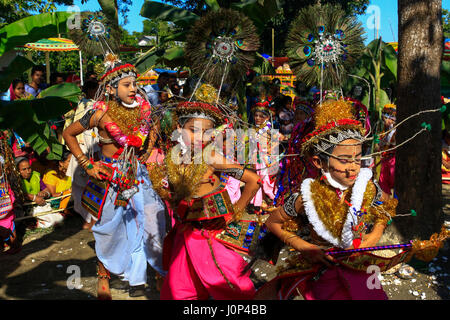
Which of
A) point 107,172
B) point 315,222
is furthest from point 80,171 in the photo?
point 315,222

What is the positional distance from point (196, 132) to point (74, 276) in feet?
8.63

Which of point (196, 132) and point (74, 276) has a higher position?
point (196, 132)

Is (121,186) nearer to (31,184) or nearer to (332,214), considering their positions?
(332,214)

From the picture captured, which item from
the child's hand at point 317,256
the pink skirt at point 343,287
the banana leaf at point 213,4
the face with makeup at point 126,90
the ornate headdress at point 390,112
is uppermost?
the banana leaf at point 213,4

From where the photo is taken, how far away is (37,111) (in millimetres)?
5148

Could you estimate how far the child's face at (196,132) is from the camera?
11.7 ft

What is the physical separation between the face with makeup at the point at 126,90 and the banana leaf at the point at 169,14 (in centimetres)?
398

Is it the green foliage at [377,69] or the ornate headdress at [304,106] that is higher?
the green foliage at [377,69]

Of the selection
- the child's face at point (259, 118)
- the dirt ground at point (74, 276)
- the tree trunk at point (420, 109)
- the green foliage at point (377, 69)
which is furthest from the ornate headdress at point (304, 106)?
the dirt ground at point (74, 276)

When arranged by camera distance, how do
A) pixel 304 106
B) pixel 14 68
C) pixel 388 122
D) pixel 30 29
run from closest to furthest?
pixel 30 29 → pixel 14 68 → pixel 304 106 → pixel 388 122

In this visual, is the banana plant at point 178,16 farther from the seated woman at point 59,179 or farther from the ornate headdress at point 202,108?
the ornate headdress at point 202,108

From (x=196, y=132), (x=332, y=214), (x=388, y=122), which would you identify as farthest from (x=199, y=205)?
(x=388, y=122)

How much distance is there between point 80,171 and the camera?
20.1 feet
